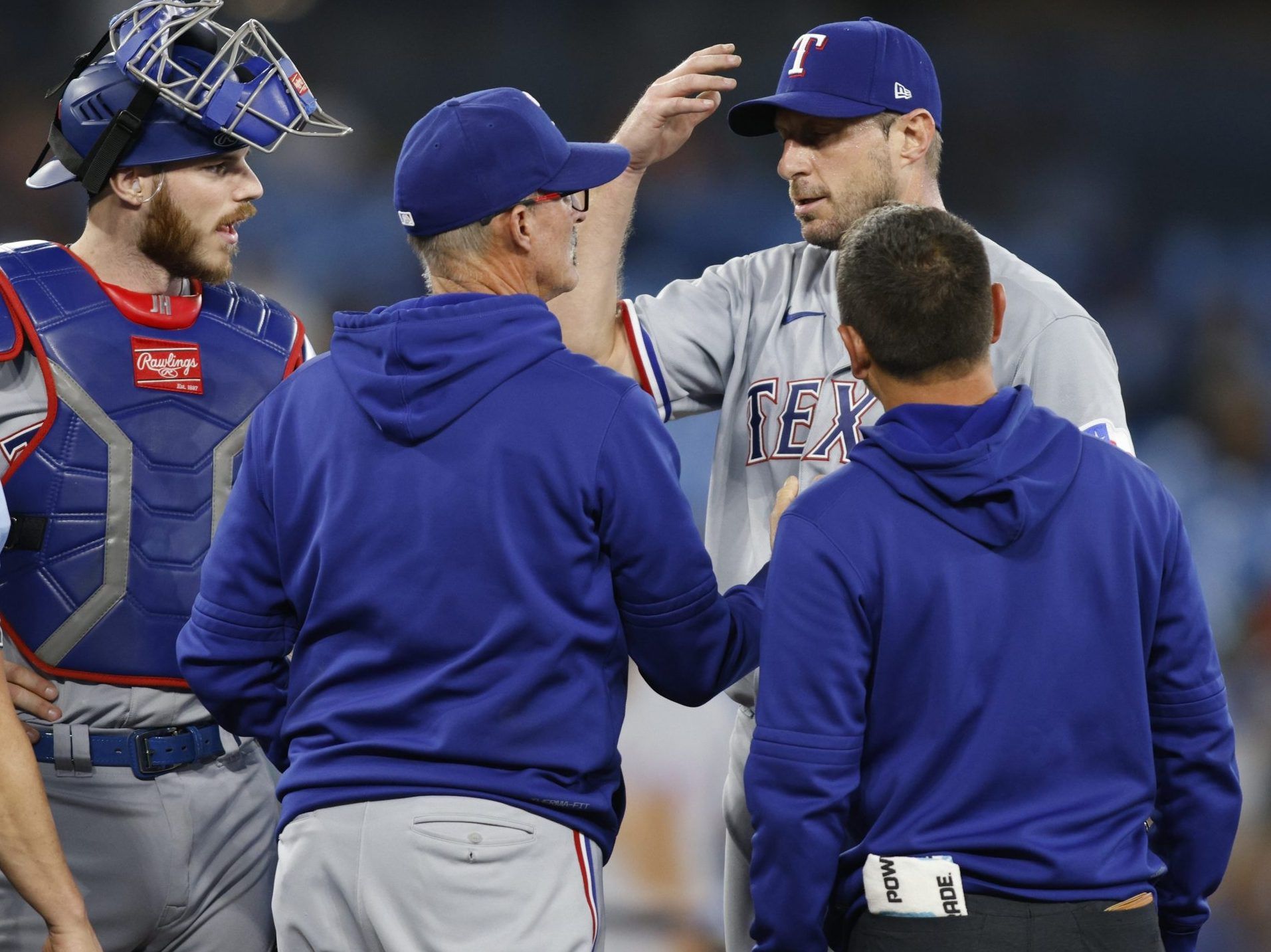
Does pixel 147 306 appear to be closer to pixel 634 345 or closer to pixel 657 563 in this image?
pixel 634 345

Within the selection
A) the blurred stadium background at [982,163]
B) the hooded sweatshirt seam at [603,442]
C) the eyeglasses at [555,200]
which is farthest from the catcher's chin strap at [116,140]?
the blurred stadium background at [982,163]

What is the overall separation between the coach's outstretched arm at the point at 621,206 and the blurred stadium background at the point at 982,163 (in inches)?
113

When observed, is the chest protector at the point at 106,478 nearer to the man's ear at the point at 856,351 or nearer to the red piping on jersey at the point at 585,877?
the red piping on jersey at the point at 585,877

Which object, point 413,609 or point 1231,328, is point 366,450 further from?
point 1231,328

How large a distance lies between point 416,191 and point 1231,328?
491 centimetres

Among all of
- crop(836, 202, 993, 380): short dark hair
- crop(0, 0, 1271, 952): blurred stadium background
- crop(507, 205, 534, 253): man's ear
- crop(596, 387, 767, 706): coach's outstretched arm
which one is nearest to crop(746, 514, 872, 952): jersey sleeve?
crop(596, 387, 767, 706): coach's outstretched arm

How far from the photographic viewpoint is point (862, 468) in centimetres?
157

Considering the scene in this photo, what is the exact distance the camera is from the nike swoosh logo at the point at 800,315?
2.34m

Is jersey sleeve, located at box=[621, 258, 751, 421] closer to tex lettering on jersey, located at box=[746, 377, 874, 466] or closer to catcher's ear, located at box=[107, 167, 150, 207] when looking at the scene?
tex lettering on jersey, located at box=[746, 377, 874, 466]

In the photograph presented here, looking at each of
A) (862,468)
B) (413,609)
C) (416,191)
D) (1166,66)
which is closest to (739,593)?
(862,468)

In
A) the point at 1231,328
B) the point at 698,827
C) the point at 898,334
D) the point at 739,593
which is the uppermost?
the point at 898,334

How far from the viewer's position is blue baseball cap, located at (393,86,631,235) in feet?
5.46

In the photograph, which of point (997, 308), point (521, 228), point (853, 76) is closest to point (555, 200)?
point (521, 228)

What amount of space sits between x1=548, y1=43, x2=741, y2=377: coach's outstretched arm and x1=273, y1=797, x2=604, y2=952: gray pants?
1.00 meters
